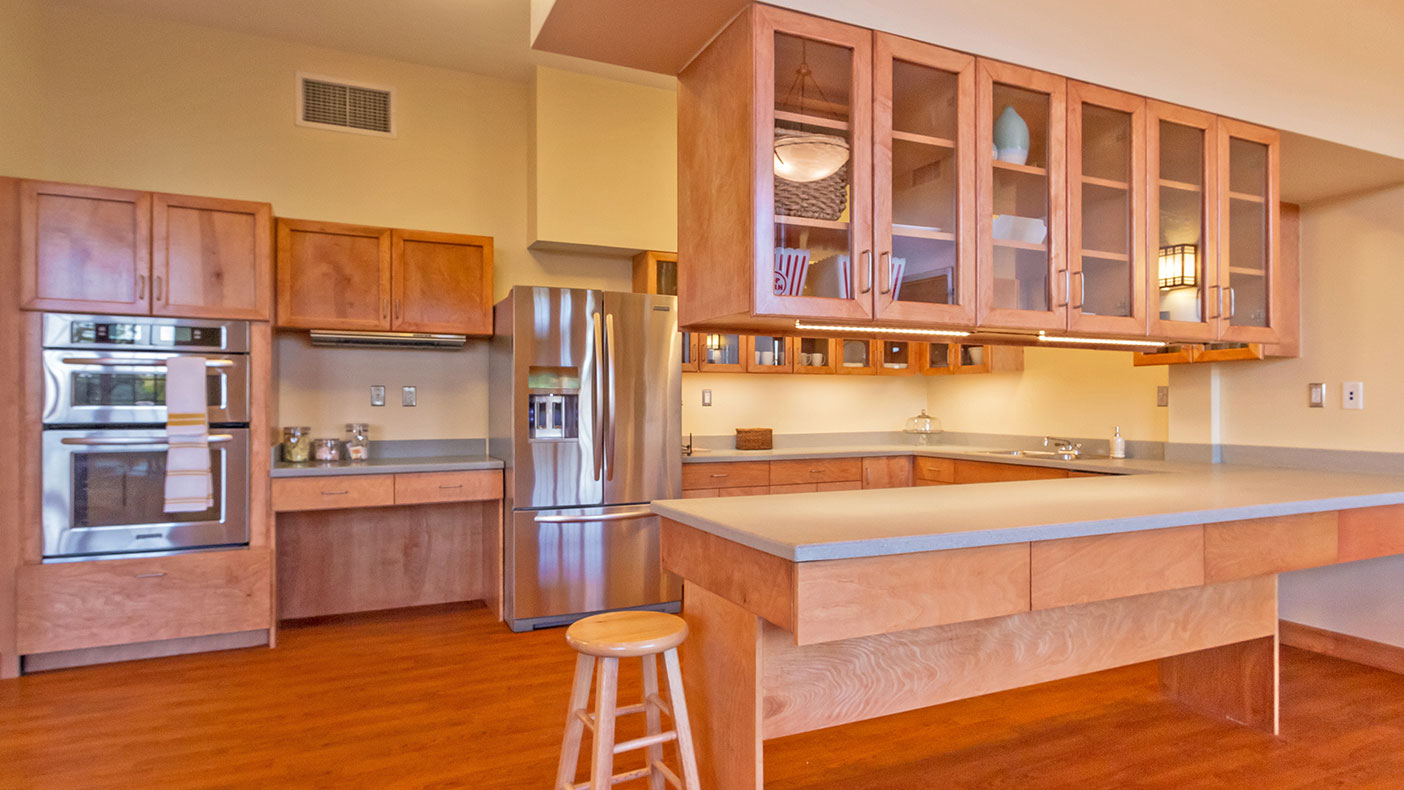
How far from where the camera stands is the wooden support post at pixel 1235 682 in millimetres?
2570

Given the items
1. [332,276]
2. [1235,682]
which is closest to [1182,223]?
[1235,682]

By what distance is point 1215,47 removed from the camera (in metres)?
2.28

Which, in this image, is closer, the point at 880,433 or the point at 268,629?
the point at 268,629

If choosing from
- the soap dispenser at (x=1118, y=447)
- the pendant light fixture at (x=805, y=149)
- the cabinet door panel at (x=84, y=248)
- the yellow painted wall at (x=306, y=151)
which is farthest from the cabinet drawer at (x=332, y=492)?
the soap dispenser at (x=1118, y=447)

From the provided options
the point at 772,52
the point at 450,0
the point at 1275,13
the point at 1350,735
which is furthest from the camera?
the point at 450,0

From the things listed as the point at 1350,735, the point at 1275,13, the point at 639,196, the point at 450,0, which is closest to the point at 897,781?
the point at 1350,735

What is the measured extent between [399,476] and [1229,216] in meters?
3.61

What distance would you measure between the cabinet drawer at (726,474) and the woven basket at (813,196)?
7.97 feet

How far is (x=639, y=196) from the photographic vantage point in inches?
170

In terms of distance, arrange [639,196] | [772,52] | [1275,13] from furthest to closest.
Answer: [639,196] → [1275,13] → [772,52]

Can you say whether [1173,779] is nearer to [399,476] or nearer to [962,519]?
[962,519]

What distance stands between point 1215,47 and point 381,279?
3.56m

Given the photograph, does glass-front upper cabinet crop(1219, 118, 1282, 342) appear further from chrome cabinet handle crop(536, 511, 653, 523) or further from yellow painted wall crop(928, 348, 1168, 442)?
chrome cabinet handle crop(536, 511, 653, 523)

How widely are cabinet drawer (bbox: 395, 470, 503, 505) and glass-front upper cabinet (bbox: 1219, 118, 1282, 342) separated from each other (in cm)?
321
